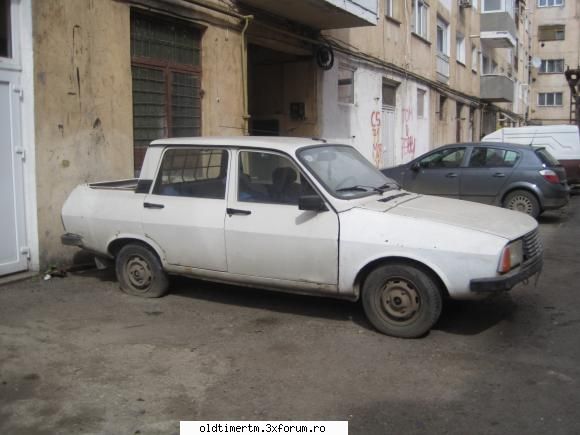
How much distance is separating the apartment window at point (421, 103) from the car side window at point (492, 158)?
8.46 m

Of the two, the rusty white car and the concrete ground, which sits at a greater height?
the rusty white car

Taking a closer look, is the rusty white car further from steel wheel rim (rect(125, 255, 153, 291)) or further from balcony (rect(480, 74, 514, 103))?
balcony (rect(480, 74, 514, 103))

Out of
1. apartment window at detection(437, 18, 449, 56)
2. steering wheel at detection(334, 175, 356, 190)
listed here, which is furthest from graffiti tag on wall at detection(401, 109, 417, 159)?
steering wheel at detection(334, 175, 356, 190)

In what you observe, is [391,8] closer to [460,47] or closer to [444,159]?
[444,159]

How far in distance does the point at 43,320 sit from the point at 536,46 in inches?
2006

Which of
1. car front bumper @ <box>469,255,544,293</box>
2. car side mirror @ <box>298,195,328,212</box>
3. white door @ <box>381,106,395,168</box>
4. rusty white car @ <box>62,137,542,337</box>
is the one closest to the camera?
car front bumper @ <box>469,255,544,293</box>

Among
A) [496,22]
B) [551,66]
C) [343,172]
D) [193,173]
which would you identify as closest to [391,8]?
[343,172]

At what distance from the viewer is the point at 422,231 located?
485 centimetres

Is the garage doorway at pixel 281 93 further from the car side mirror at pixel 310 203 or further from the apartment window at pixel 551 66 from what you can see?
the apartment window at pixel 551 66

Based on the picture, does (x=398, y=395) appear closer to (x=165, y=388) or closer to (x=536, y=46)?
(x=165, y=388)

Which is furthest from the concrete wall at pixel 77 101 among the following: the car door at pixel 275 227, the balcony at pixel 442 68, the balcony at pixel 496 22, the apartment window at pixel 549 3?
the apartment window at pixel 549 3

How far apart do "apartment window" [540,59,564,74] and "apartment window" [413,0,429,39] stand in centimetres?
Result: 3275

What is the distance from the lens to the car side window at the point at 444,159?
12117 mm

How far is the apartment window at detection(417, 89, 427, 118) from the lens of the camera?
20.2m
